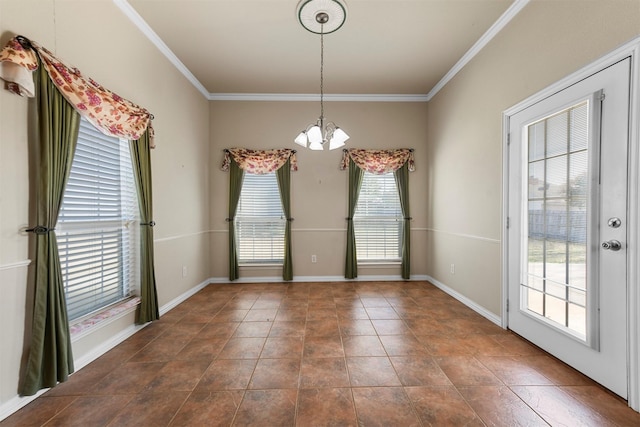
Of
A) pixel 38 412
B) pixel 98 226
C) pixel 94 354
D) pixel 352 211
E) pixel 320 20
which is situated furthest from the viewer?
pixel 352 211

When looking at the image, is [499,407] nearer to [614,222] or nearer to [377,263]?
[614,222]

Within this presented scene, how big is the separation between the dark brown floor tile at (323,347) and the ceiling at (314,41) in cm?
312

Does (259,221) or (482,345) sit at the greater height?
(259,221)

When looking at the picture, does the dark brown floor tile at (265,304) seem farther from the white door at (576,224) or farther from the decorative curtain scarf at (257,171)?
the white door at (576,224)

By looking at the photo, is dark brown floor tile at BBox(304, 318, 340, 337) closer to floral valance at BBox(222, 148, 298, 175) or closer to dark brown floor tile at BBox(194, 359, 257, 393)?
dark brown floor tile at BBox(194, 359, 257, 393)

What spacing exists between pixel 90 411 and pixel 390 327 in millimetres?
2406

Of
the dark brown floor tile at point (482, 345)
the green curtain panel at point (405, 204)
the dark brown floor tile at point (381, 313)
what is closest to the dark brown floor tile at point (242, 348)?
the dark brown floor tile at point (381, 313)

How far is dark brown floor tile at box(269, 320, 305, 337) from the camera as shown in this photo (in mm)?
2584

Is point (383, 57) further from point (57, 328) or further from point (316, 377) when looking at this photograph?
point (57, 328)

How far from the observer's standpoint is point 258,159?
428cm

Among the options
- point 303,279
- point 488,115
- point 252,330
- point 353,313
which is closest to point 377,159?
point 488,115

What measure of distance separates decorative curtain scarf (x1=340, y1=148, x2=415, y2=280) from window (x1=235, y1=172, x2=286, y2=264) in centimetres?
117

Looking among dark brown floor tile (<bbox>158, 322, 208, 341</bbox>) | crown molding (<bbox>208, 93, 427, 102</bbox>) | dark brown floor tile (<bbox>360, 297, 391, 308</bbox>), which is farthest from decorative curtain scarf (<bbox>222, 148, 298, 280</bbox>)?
dark brown floor tile (<bbox>158, 322, 208, 341</bbox>)

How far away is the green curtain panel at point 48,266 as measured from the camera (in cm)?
163
